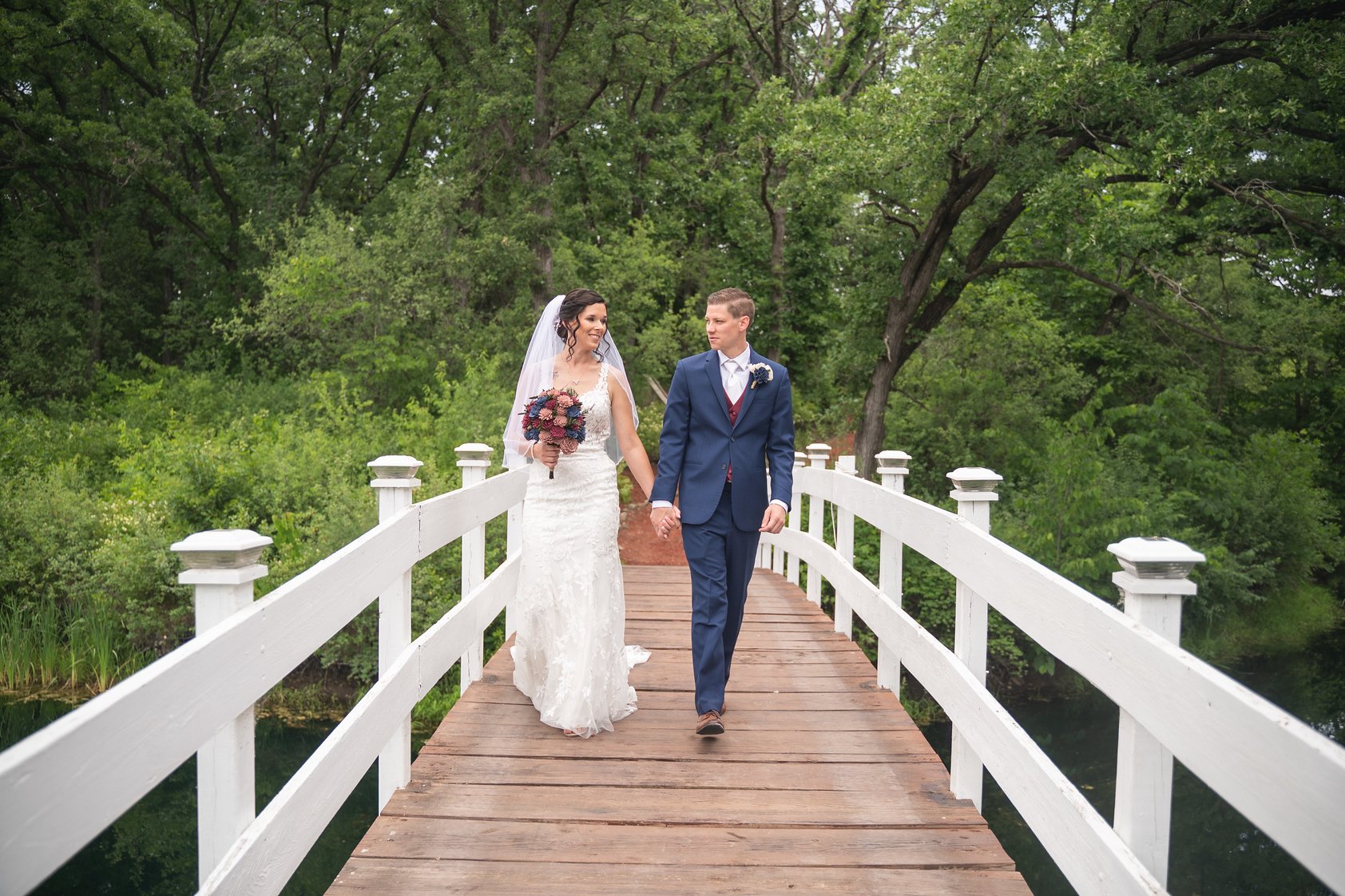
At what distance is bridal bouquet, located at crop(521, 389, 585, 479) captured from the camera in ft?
16.6

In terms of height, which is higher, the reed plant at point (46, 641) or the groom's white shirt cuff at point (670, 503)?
the groom's white shirt cuff at point (670, 503)

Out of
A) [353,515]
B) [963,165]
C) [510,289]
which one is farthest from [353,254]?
[963,165]

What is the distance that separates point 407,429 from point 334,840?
7.56 metres

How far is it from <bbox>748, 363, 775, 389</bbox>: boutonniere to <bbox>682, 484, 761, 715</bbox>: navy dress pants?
496mm

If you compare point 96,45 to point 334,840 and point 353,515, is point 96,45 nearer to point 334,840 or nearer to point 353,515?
point 353,515

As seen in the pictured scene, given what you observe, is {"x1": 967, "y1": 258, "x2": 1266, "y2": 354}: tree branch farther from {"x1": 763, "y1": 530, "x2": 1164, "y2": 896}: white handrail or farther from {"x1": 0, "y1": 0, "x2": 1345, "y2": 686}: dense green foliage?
{"x1": 763, "y1": 530, "x2": 1164, "y2": 896}: white handrail

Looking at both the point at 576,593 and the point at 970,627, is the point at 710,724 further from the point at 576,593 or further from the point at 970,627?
the point at 970,627

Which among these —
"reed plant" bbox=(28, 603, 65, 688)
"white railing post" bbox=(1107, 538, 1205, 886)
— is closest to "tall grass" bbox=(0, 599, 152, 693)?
"reed plant" bbox=(28, 603, 65, 688)

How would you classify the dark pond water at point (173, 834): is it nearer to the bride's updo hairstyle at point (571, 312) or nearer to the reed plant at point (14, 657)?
the reed plant at point (14, 657)

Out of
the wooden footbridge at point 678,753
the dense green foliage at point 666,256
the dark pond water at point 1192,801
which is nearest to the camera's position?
the wooden footbridge at point 678,753

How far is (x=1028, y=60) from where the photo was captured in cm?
1244

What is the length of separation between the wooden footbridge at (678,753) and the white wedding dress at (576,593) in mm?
166

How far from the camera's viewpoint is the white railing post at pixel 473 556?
557 cm

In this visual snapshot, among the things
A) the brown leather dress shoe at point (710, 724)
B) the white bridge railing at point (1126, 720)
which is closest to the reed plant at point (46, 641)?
the brown leather dress shoe at point (710, 724)
